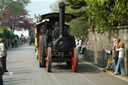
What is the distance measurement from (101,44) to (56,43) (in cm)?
423

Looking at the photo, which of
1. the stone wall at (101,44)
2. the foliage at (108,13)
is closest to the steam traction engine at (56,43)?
the foliage at (108,13)

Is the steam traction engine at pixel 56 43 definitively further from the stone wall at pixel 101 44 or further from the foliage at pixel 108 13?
the stone wall at pixel 101 44

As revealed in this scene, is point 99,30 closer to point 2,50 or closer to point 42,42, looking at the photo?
point 42,42

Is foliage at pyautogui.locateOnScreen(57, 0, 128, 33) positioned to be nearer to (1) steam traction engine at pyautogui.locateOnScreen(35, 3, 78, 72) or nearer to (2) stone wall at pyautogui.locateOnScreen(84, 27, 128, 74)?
(2) stone wall at pyautogui.locateOnScreen(84, 27, 128, 74)

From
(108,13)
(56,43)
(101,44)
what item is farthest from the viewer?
(101,44)

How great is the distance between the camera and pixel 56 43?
45.9 ft

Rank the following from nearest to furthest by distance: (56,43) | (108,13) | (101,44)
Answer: (56,43), (108,13), (101,44)

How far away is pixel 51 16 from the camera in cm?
1577

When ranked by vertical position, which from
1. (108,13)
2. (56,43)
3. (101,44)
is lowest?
(101,44)

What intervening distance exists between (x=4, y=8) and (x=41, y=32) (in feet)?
173

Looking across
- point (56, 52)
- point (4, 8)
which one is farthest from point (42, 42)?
point (4, 8)

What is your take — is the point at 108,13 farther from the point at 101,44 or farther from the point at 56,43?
the point at 56,43

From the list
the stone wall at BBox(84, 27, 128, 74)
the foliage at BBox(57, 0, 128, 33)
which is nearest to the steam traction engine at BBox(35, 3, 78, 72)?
the foliage at BBox(57, 0, 128, 33)

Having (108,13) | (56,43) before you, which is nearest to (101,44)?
(108,13)
